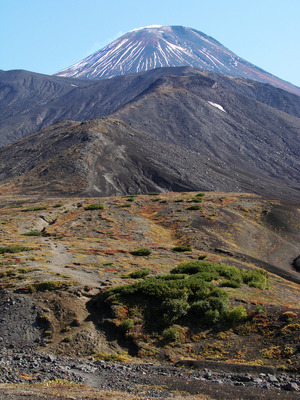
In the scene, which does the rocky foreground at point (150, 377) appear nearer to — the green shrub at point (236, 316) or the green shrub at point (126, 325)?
the green shrub at point (126, 325)

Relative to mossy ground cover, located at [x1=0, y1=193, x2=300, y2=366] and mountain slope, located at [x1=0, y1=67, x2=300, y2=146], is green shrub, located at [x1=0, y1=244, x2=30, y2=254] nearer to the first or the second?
mossy ground cover, located at [x1=0, y1=193, x2=300, y2=366]

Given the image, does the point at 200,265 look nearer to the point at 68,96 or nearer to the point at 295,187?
the point at 295,187

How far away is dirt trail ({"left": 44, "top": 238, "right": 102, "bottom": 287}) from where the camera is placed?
16.2m

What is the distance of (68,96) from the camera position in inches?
7485

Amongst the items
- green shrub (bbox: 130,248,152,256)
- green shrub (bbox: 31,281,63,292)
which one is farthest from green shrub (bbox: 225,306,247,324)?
green shrub (bbox: 130,248,152,256)

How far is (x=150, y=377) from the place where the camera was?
10203mm

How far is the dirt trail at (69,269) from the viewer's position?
1616 cm

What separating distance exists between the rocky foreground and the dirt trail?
16.4 ft

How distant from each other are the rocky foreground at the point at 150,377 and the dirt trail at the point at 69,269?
4997mm

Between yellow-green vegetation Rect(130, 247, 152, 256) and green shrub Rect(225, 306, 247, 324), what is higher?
A: green shrub Rect(225, 306, 247, 324)

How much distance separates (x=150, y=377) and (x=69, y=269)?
8.87 meters

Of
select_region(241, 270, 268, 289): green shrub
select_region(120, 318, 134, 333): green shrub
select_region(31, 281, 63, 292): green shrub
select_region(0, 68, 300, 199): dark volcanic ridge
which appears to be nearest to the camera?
select_region(120, 318, 134, 333): green shrub

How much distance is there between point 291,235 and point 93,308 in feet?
95.1

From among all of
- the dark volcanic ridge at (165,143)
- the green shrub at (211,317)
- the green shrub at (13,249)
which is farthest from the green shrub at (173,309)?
the dark volcanic ridge at (165,143)
